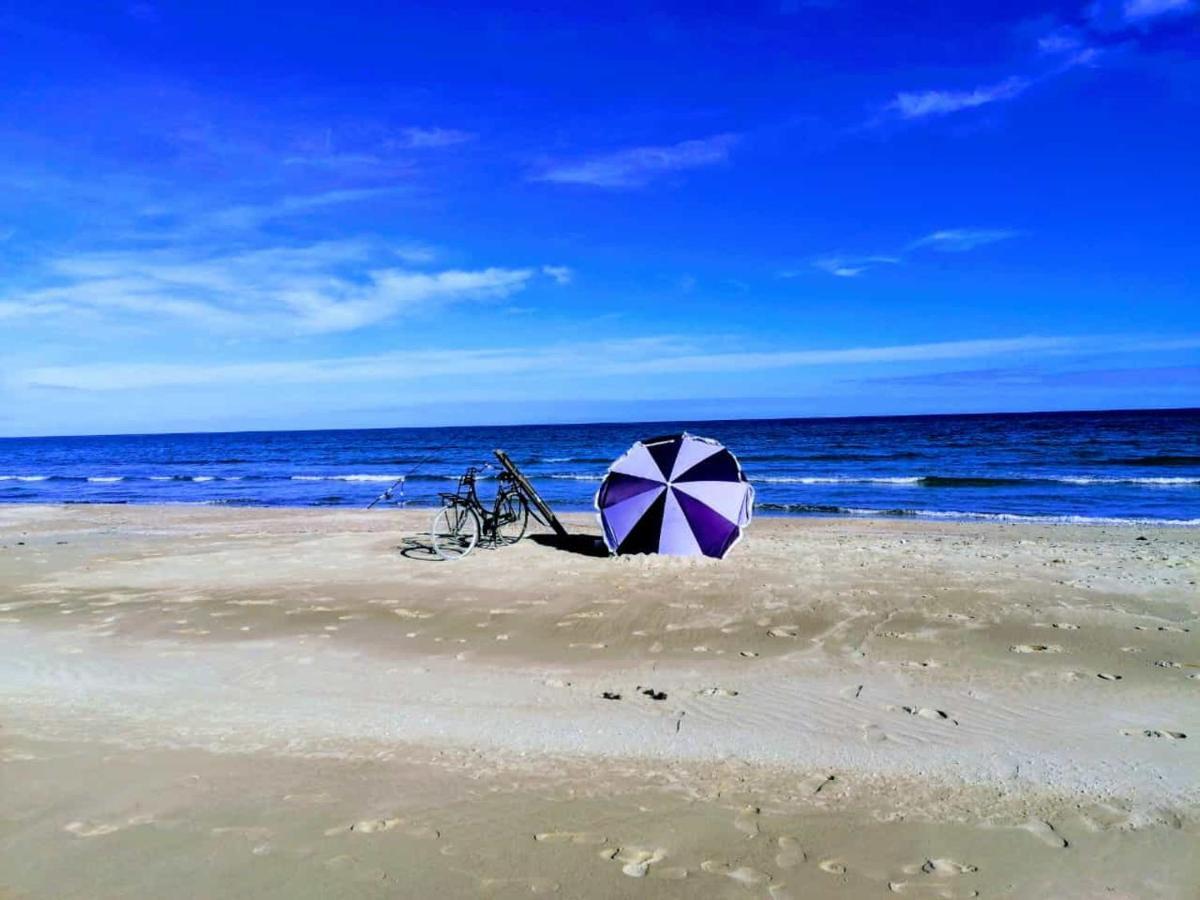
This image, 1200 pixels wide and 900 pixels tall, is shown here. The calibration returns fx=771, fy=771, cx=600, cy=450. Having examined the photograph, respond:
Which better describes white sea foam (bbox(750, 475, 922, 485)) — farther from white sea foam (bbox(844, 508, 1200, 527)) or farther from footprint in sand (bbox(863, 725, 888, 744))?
footprint in sand (bbox(863, 725, 888, 744))

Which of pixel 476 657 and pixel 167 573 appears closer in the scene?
pixel 476 657

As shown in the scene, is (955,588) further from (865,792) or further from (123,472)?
(123,472)

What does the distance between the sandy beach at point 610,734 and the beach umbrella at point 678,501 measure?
906 mm

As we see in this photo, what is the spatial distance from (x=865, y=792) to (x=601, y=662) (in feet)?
9.68

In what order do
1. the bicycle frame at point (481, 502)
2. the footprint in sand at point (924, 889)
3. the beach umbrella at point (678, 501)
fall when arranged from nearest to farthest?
the footprint in sand at point (924, 889) → the beach umbrella at point (678, 501) → the bicycle frame at point (481, 502)

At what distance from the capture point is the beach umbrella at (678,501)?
11.0 meters

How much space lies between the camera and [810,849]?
3.74m

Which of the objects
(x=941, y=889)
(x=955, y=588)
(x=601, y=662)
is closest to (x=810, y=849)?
(x=941, y=889)

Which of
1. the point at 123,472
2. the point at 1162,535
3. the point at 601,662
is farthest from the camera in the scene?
the point at 123,472

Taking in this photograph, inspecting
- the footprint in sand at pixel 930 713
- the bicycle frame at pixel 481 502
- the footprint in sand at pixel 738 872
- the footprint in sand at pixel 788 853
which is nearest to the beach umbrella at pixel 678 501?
the bicycle frame at pixel 481 502

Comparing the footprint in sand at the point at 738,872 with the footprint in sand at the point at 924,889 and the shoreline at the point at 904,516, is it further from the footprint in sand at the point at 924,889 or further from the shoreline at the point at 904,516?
the shoreline at the point at 904,516

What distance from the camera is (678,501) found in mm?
10984

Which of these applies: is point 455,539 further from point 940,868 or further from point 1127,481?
point 1127,481

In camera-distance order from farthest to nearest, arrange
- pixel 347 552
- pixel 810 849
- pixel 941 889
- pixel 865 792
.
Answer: pixel 347 552 → pixel 865 792 → pixel 810 849 → pixel 941 889
